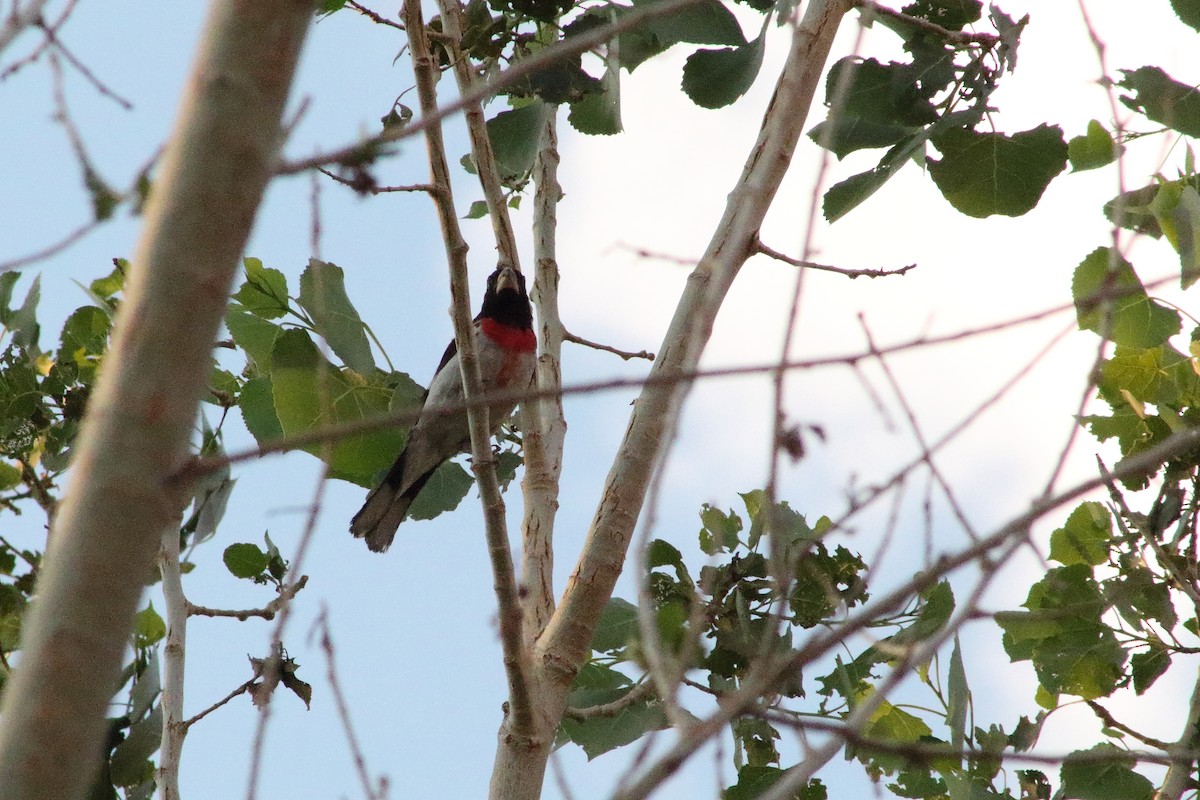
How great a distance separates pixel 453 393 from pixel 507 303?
75cm

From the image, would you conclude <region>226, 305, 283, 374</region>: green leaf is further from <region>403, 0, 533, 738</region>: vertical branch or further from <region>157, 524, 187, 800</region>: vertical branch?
<region>403, 0, 533, 738</region>: vertical branch

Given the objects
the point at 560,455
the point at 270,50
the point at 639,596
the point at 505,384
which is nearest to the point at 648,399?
the point at 560,455

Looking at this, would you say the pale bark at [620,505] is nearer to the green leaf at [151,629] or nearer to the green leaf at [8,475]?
the green leaf at [151,629]

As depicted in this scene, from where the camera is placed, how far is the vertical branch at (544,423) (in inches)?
144

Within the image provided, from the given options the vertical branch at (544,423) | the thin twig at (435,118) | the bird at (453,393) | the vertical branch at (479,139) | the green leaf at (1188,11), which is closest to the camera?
the thin twig at (435,118)

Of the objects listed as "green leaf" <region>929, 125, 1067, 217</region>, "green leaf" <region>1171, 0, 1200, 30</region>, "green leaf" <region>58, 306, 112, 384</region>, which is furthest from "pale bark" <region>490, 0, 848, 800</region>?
"green leaf" <region>58, 306, 112, 384</region>

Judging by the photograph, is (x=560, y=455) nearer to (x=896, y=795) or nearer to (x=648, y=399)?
(x=648, y=399)

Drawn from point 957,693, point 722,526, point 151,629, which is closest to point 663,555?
point 722,526

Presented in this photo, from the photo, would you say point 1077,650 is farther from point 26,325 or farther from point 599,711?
point 26,325

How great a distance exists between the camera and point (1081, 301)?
1373 mm

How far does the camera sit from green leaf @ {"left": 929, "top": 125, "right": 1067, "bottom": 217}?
3.43 m

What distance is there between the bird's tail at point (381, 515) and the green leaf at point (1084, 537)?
2933 millimetres

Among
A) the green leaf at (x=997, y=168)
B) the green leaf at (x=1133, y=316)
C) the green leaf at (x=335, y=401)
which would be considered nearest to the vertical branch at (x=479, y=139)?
the green leaf at (x=335, y=401)

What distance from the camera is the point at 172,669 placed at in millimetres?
3922
